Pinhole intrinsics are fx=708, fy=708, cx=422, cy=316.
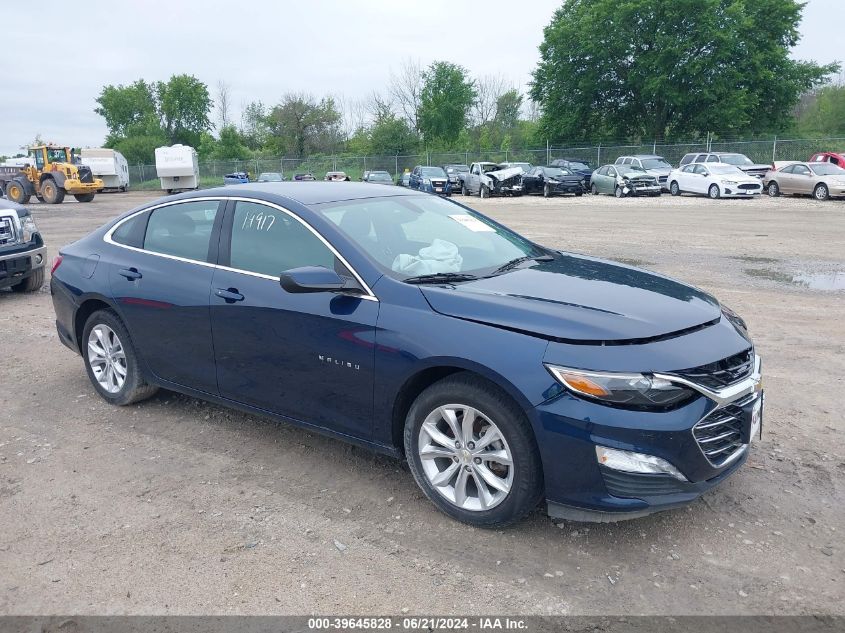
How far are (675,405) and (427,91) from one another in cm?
6536

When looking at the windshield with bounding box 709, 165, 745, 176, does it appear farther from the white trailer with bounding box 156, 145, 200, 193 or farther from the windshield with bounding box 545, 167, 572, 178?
the white trailer with bounding box 156, 145, 200, 193

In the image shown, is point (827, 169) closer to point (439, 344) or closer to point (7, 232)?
point (7, 232)

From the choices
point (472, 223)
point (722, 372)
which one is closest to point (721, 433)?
point (722, 372)

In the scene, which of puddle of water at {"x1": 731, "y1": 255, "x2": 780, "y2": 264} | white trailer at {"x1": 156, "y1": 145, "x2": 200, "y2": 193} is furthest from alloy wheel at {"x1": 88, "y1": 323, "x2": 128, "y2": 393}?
white trailer at {"x1": 156, "y1": 145, "x2": 200, "y2": 193}

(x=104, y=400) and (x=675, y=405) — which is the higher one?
(x=675, y=405)

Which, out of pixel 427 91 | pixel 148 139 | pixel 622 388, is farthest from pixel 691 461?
pixel 148 139

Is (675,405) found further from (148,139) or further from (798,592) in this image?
(148,139)

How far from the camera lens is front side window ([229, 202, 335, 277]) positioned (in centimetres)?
404

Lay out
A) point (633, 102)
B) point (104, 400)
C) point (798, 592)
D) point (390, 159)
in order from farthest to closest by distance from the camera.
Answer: point (390, 159) < point (633, 102) < point (104, 400) < point (798, 592)

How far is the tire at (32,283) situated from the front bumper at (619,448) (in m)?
8.72

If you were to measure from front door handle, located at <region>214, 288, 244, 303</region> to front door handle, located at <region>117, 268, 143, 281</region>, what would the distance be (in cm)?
87

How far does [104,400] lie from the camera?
5.37 m

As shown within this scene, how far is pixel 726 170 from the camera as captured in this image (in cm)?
2845

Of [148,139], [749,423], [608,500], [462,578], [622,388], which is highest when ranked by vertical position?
[148,139]
